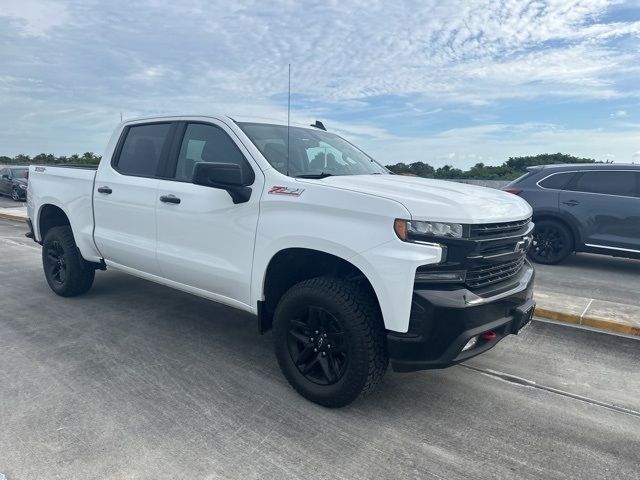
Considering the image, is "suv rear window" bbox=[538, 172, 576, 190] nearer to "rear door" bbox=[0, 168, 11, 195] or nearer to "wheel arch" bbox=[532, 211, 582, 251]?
"wheel arch" bbox=[532, 211, 582, 251]

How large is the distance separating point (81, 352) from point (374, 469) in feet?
9.06

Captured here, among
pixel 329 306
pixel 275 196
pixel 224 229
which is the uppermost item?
pixel 275 196

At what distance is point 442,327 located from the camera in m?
2.83

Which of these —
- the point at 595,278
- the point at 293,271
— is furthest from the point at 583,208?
the point at 293,271

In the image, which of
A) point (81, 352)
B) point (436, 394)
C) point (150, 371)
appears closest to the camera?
point (436, 394)

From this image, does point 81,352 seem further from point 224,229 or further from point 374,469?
point 374,469

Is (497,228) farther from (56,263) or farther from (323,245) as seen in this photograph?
(56,263)

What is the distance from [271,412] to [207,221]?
1.54m

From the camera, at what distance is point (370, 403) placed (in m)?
3.40

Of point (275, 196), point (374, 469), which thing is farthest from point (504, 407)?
point (275, 196)

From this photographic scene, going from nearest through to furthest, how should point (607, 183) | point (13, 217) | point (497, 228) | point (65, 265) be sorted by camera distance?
1. point (497, 228)
2. point (65, 265)
3. point (607, 183)
4. point (13, 217)

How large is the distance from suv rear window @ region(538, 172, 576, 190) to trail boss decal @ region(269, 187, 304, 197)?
21.2 ft

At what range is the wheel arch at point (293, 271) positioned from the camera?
335 cm

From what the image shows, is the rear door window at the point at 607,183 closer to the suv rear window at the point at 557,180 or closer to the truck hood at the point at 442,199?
the suv rear window at the point at 557,180
